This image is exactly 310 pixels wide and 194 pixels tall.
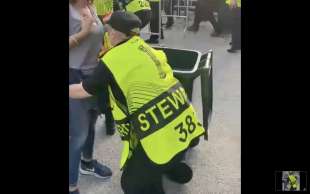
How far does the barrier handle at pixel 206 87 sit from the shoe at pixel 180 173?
0.76 ft

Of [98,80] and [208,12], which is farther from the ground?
[208,12]

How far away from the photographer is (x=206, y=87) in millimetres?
2465

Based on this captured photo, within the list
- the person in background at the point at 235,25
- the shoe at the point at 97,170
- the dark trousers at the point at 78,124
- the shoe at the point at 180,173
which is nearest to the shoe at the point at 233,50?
the person in background at the point at 235,25

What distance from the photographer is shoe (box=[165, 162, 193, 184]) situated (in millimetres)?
2375

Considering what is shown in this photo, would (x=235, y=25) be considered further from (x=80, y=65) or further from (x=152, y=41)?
(x=80, y=65)

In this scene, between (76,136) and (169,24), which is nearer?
(76,136)

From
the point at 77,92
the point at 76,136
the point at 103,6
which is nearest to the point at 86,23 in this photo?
the point at 103,6

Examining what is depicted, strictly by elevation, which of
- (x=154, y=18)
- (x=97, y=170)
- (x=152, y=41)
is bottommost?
(x=97, y=170)

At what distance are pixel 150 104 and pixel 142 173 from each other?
1.09 ft

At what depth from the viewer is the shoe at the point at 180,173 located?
2.38 meters
